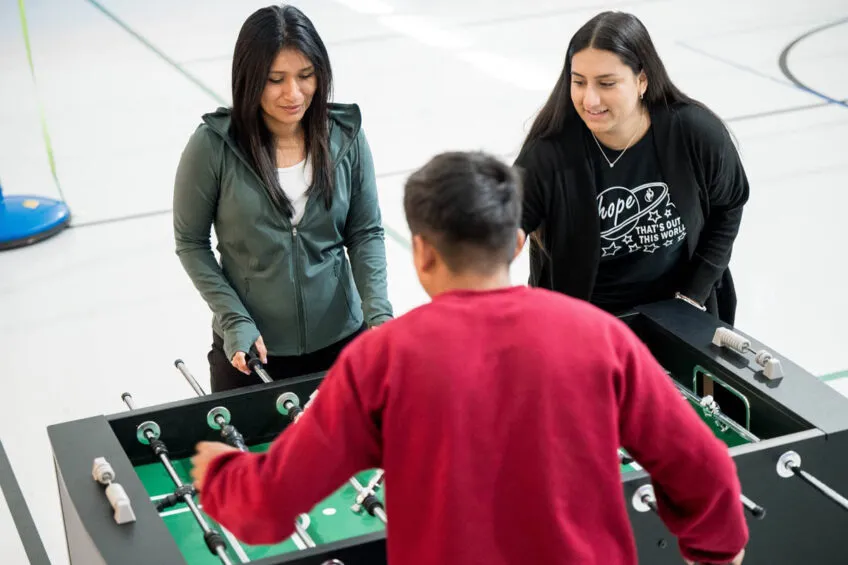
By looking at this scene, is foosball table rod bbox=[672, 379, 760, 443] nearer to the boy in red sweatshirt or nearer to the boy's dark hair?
the boy in red sweatshirt

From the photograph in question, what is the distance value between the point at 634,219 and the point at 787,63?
5.52 m

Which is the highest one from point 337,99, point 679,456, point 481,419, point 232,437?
point 481,419

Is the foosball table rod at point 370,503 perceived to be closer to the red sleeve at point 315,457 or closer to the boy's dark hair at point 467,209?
the red sleeve at point 315,457

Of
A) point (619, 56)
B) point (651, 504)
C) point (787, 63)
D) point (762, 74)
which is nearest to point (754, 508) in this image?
point (651, 504)

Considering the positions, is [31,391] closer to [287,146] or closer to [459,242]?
[287,146]

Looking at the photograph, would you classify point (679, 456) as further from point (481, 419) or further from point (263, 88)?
point (263, 88)

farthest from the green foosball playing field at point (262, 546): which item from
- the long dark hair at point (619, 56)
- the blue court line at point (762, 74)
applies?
the blue court line at point (762, 74)

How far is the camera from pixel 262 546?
8.16 ft

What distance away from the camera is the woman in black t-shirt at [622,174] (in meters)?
3.05

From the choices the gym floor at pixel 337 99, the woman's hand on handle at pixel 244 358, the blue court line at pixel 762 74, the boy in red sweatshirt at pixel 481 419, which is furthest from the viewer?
the blue court line at pixel 762 74

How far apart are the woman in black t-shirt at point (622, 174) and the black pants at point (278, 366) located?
0.62m

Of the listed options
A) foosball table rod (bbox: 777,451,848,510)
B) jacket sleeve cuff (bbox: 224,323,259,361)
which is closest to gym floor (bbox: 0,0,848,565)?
jacket sleeve cuff (bbox: 224,323,259,361)

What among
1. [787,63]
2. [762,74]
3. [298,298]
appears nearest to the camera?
[298,298]

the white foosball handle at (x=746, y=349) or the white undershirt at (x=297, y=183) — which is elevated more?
the white undershirt at (x=297, y=183)
